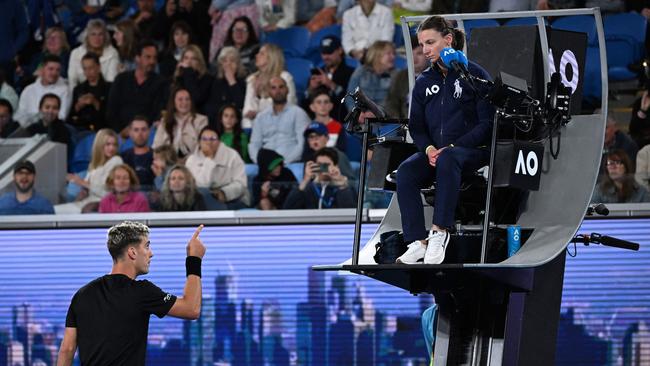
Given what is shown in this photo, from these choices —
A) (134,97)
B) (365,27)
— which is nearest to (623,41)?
(365,27)

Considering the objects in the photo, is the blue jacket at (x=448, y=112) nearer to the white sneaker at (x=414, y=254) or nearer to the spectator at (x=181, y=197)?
the white sneaker at (x=414, y=254)

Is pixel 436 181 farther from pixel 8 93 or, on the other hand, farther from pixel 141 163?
pixel 8 93

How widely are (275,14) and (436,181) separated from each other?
6.55 m

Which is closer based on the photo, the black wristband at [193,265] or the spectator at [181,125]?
the black wristband at [193,265]

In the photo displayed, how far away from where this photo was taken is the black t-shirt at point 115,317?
5.14 metres

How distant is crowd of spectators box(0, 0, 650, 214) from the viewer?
9195 millimetres

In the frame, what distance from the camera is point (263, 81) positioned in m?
10.6

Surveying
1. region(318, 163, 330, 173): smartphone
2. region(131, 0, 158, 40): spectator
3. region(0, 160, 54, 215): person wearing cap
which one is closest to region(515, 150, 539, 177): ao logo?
region(318, 163, 330, 173): smartphone

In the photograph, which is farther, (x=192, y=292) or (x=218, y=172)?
(x=218, y=172)

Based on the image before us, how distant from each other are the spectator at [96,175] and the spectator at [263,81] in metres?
1.13

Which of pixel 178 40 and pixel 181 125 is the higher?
pixel 178 40

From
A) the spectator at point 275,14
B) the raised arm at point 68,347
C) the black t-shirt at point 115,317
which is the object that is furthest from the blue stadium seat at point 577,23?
the raised arm at point 68,347

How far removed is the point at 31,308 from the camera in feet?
30.8

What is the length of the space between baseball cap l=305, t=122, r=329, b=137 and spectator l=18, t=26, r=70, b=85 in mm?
2932
